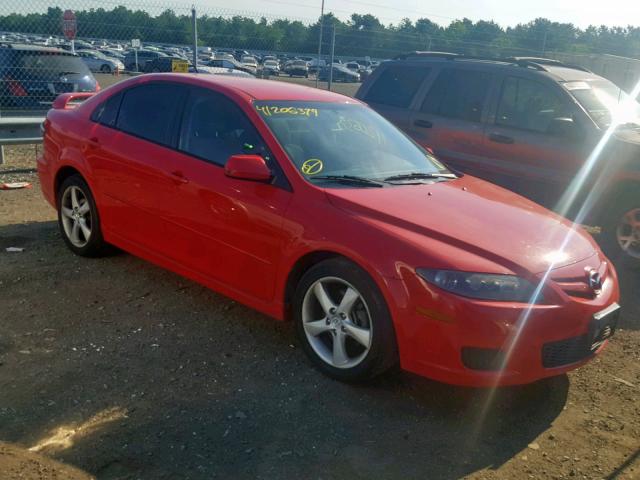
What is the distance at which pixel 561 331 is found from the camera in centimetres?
331

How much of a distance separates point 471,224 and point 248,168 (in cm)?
134

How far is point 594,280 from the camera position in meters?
3.59

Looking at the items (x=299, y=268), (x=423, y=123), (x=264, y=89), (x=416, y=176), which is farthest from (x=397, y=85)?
(x=299, y=268)

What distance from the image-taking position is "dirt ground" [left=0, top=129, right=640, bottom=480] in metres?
2.96

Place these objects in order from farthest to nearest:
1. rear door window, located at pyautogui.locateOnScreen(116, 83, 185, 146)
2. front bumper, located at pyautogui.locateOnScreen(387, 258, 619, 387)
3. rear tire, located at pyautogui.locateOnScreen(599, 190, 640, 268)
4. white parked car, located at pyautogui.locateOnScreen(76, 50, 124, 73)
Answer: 1. white parked car, located at pyautogui.locateOnScreen(76, 50, 124, 73)
2. rear tire, located at pyautogui.locateOnScreen(599, 190, 640, 268)
3. rear door window, located at pyautogui.locateOnScreen(116, 83, 185, 146)
4. front bumper, located at pyautogui.locateOnScreen(387, 258, 619, 387)

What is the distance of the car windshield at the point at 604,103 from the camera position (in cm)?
664

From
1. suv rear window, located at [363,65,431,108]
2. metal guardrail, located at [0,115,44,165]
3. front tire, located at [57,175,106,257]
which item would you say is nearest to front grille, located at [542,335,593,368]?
front tire, located at [57,175,106,257]

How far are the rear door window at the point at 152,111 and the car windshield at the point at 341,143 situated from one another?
0.75 metres

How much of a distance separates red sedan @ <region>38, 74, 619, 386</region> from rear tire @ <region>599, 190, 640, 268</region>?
7.94ft

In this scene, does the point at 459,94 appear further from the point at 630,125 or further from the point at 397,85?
the point at 630,125

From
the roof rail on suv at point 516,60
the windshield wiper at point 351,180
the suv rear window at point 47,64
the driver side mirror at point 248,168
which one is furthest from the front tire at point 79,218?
the suv rear window at point 47,64

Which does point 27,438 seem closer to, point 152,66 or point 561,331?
point 561,331

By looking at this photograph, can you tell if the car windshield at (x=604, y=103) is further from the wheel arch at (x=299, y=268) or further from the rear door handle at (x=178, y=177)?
the rear door handle at (x=178, y=177)

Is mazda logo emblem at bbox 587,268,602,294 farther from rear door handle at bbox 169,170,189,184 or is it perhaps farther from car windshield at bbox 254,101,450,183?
rear door handle at bbox 169,170,189,184
